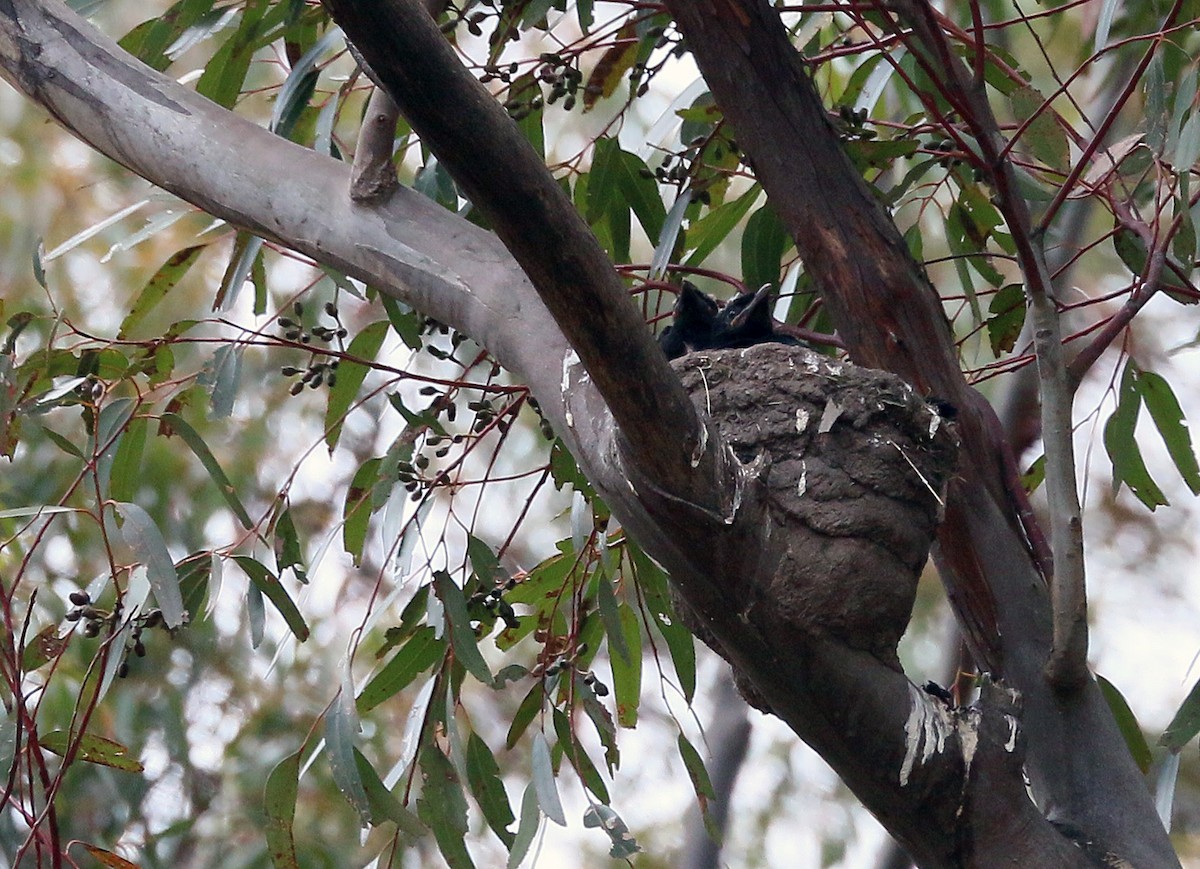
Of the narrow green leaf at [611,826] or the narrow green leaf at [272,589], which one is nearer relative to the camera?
the narrow green leaf at [611,826]

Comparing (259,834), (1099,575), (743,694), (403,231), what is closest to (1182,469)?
(743,694)

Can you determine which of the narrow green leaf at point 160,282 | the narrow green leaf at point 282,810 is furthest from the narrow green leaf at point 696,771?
the narrow green leaf at point 160,282

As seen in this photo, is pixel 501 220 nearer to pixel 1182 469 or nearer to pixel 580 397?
pixel 580 397

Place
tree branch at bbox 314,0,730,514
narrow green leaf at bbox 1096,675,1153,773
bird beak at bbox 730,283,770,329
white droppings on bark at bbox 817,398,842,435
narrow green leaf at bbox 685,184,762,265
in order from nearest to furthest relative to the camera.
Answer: tree branch at bbox 314,0,730,514
white droppings on bark at bbox 817,398,842,435
bird beak at bbox 730,283,770,329
narrow green leaf at bbox 1096,675,1153,773
narrow green leaf at bbox 685,184,762,265

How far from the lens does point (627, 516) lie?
153cm

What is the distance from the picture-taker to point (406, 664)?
8.55ft

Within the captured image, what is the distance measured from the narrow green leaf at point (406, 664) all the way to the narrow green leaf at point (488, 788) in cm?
17

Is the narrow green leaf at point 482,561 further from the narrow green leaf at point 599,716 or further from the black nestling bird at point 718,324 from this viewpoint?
the black nestling bird at point 718,324

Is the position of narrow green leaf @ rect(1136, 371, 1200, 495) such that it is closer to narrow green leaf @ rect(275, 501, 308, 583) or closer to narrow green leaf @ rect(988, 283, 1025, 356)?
narrow green leaf @ rect(988, 283, 1025, 356)

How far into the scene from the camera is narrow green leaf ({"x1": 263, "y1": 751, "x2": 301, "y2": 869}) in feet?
7.56

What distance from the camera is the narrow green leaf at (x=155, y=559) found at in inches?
78.2

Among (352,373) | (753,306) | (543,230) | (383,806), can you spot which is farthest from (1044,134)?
(383,806)

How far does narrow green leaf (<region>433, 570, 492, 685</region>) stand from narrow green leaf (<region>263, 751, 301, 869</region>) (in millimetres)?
334

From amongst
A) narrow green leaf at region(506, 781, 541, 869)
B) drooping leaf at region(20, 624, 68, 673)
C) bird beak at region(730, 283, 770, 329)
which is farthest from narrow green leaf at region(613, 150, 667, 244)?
drooping leaf at region(20, 624, 68, 673)
